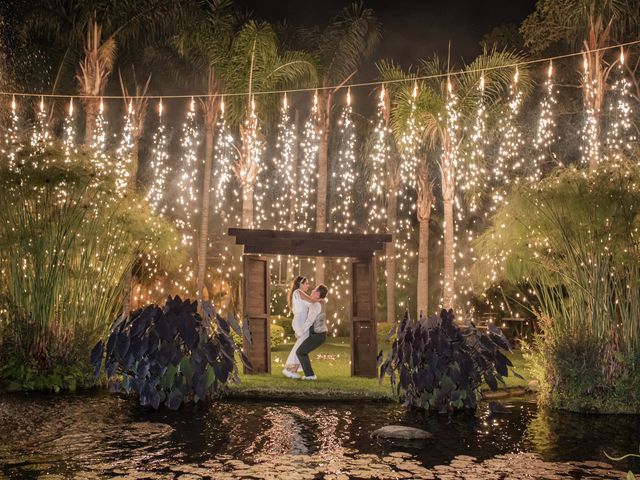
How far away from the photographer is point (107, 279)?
39.2ft

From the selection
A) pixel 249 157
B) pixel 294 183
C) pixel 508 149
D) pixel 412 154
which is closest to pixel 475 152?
pixel 412 154

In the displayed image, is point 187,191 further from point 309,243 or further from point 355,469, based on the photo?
point 355,469

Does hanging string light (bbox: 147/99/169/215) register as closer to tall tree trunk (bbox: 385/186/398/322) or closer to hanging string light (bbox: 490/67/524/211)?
tall tree trunk (bbox: 385/186/398/322)

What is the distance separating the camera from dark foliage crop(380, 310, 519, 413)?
380 inches

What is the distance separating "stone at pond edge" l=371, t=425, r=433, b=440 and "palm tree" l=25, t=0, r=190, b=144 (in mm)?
14018

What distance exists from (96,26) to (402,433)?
52.4 feet

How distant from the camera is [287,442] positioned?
766 centimetres

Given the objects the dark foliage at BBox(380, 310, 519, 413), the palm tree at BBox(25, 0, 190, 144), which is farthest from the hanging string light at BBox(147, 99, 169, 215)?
the dark foliage at BBox(380, 310, 519, 413)

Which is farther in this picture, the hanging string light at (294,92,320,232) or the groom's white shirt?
the hanging string light at (294,92,320,232)

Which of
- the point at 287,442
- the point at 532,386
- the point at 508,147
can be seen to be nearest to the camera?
the point at 287,442

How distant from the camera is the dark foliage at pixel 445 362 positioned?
966 cm

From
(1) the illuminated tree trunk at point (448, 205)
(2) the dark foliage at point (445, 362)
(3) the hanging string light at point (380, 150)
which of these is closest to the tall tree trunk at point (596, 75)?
(1) the illuminated tree trunk at point (448, 205)

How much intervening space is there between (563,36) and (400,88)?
23.9 ft

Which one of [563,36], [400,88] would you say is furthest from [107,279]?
[563,36]
